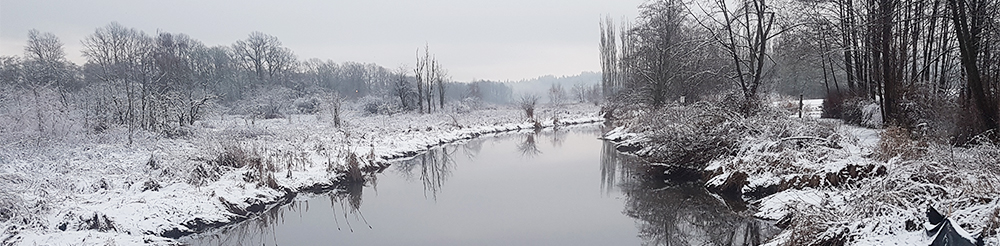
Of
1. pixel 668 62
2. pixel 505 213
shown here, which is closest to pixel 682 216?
pixel 505 213

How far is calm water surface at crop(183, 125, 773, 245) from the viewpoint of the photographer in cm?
699

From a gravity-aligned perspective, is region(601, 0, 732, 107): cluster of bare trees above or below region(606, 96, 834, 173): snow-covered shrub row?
above

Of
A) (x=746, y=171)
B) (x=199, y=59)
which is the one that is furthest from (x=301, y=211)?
(x=199, y=59)

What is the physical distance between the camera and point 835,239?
4.53m

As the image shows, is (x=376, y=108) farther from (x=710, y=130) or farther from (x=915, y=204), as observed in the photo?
(x=915, y=204)

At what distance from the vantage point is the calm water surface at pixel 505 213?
6988 millimetres

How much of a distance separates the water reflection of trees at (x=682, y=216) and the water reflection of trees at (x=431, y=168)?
365 centimetres

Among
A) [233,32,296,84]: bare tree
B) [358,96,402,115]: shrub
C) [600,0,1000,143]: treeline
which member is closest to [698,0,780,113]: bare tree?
[600,0,1000,143]: treeline

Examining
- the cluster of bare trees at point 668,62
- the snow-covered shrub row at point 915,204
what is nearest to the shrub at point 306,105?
the cluster of bare trees at point 668,62

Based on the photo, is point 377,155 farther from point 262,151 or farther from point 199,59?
point 199,59

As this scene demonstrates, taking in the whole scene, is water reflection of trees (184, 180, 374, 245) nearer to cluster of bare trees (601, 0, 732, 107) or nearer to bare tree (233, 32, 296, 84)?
cluster of bare trees (601, 0, 732, 107)

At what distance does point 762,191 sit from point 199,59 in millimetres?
49017

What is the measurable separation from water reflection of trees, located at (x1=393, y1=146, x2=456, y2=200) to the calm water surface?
5cm

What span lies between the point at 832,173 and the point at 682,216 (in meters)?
2.05
